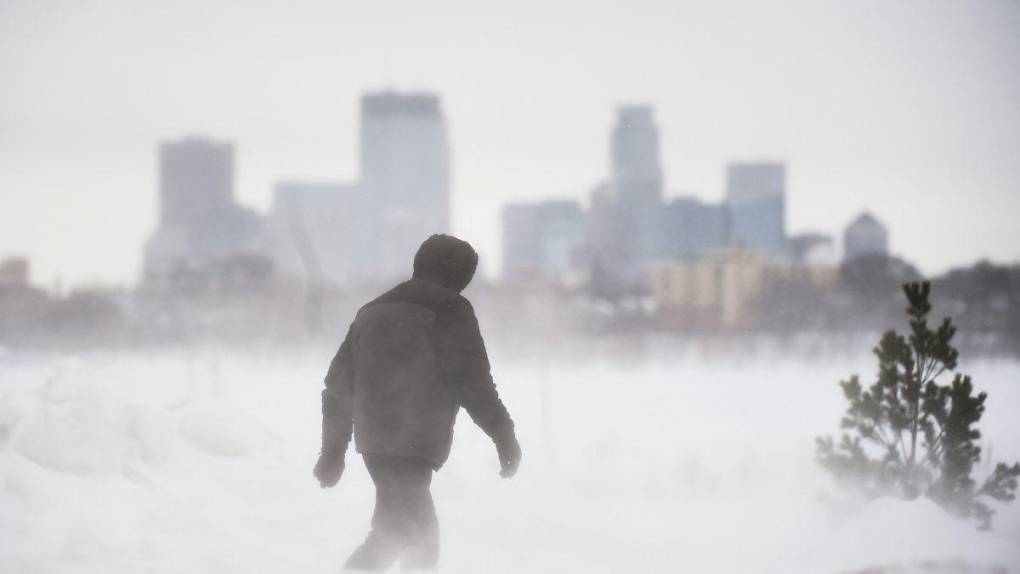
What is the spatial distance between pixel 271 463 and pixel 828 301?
168 ft

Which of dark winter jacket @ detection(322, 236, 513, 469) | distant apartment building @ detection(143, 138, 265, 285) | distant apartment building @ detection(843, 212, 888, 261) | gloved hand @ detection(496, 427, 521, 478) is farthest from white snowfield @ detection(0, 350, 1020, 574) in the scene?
distant apartment building @ detection(143, 138, 265, 285)

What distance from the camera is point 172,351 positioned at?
49906mm

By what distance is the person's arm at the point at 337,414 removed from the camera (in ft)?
15.4

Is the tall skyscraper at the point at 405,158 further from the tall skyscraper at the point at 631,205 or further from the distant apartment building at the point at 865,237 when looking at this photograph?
the distant apartment building at the point at 865,237

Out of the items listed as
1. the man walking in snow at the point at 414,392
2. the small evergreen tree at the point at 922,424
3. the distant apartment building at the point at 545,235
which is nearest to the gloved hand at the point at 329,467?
the man walking in snow at the point at 414,392

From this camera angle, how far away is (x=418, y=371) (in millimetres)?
4574

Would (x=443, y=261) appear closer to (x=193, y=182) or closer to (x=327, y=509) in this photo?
(x=327, y=509)

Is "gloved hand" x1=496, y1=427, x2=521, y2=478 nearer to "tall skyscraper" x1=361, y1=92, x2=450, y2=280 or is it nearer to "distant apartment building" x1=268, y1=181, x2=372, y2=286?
"distant apartment building" x1=268, y1=181, x2=372, y2=286

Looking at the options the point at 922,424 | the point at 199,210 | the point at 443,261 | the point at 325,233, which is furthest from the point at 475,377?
the point at 199,210

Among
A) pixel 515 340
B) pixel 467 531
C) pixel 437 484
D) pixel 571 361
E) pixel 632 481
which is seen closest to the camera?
pixel 467 531

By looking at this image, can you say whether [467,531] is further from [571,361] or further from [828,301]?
[828,301]

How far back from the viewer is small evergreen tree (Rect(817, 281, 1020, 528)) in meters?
8.27

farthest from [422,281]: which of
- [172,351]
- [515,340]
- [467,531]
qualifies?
[515,340]

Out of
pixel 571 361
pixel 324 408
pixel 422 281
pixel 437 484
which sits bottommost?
pixel 571 361
